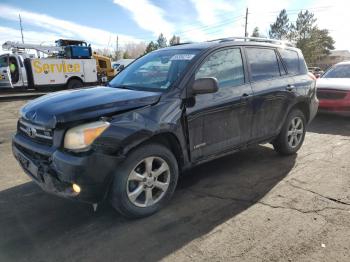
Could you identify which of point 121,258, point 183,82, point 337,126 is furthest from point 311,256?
point 337,126

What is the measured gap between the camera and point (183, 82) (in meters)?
3.66

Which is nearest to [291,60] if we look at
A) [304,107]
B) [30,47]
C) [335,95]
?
[304,107]

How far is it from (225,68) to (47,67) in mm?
16077

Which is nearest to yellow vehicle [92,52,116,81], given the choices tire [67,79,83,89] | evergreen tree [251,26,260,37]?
tire [67,79,83,89]

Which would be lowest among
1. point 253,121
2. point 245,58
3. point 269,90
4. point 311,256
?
point 311,256

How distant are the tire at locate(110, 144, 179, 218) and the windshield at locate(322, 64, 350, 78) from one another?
759 centimetres

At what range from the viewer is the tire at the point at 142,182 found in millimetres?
3145

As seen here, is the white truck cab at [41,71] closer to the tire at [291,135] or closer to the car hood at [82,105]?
the car hood at [82,105]

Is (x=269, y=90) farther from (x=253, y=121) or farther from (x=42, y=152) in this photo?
(x=42, y=152)

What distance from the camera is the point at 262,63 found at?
15.3 ft

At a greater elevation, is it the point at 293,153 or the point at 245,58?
the point at 245,58

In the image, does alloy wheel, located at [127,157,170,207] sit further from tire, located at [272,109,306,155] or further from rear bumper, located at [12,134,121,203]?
tire, located at [272,109,306,155]

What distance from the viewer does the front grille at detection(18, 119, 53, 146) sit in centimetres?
313

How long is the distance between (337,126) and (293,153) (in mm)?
2934
